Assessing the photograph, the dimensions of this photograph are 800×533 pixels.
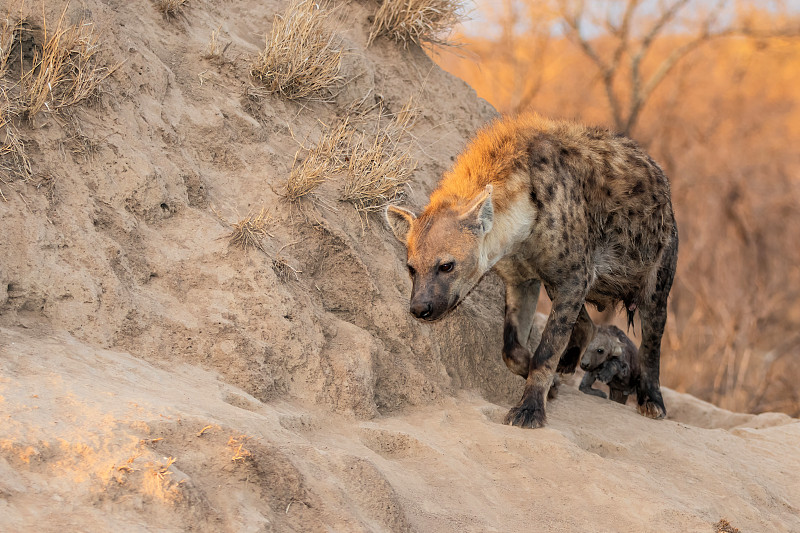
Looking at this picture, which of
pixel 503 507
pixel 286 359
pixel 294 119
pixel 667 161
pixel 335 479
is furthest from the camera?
pixel 667 161

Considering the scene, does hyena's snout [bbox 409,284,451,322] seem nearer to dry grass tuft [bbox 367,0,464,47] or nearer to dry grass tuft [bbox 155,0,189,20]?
dry grass tuft [bbox 155,0,189,20]

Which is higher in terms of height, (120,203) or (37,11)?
(37,11)

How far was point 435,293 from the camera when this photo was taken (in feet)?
13.4

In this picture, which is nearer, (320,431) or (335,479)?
(335,479)

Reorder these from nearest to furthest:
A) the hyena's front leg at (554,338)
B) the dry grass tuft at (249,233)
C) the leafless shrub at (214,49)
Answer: the dry grass tuft at (249,233) → the hyena's front leg at (554,338) → the leafless shrub at (214,49)

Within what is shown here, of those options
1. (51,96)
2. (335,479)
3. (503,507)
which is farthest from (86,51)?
(503,507)

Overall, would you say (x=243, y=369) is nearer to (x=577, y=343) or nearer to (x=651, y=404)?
(x=577, y=343)

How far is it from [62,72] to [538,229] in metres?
2.43

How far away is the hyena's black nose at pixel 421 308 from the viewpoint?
401 centimetres

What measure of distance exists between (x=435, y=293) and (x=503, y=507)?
112 cm

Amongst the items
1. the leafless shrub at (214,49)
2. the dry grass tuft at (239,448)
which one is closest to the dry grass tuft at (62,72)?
the leafless shrub at (214,49)

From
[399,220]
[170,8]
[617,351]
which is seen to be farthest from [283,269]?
[617,351]

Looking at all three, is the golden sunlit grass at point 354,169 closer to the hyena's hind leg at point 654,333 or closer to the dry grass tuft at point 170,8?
the dry grass tuft at point 170,8

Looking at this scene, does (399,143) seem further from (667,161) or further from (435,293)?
(667,161)
